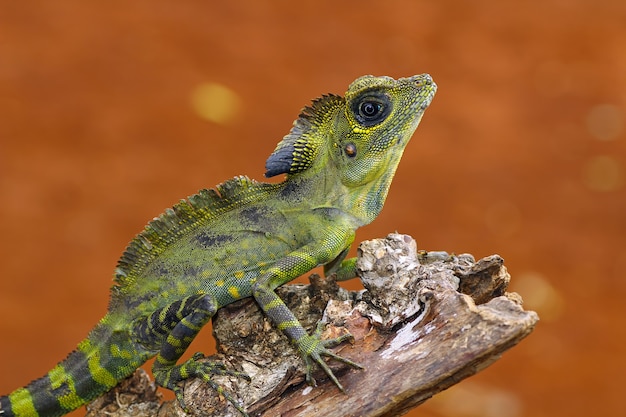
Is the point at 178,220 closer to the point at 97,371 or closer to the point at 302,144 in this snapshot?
the point at 302,144

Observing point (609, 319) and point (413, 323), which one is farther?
point (609, 319)

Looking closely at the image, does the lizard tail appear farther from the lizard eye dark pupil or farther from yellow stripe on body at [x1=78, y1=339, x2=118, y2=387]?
the lizard eye dark pupil

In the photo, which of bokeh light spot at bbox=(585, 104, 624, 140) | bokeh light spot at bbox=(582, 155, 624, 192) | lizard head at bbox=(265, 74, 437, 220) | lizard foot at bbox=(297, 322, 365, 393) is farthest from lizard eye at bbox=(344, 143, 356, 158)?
bokeh light spot at bbox=(585, 104, 624, 140)

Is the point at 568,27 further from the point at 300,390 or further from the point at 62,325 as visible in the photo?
the point at 300,390

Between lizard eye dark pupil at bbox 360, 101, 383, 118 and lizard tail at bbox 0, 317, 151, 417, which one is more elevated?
lizard eye dark pupil at bbox 360, 101, 383, 118

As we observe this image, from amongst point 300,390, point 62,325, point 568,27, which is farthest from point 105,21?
point 300,390

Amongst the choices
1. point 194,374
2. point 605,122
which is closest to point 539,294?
point 605,122

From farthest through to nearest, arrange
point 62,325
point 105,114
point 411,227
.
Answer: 1. point 105,114
2. point 411,227
3. point 62,325

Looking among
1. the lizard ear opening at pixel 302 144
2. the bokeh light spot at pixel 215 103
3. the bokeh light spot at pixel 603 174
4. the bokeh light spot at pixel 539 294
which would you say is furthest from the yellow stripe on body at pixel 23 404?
the bokeh light spot at pixel 603 174
